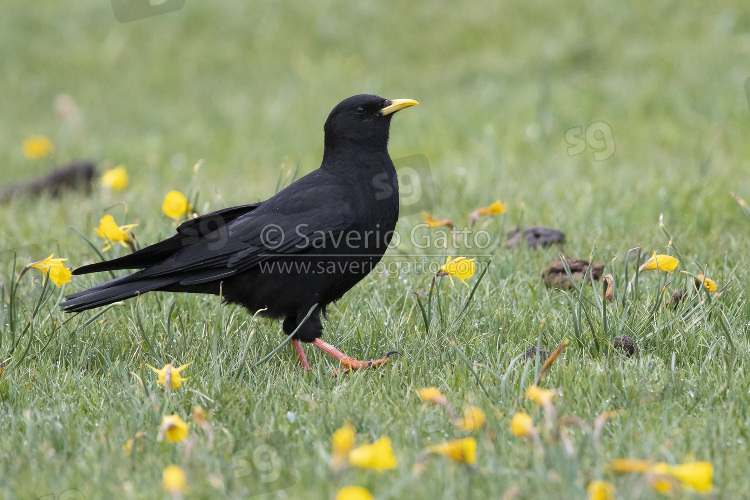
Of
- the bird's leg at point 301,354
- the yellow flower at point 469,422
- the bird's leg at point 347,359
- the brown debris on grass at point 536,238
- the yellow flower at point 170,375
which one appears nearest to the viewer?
the yellow flower at point 469,422

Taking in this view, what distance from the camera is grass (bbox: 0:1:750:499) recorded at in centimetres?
252

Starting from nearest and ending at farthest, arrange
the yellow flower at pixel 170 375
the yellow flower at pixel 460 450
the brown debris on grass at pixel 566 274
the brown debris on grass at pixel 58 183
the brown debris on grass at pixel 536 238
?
the yellow flower at pixel 460 450
the yellow flower at pixel 170 375
the brown debris on grass at pixel 566 274
the brown debris on grass at pixel 536 238
the brown debris on grass at pixel 58 183

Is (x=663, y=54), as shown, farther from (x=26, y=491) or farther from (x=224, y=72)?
(x=26, y=491)

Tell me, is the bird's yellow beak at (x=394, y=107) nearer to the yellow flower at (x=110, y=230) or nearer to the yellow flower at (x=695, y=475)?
the yellow flower at (x=110, y=230)

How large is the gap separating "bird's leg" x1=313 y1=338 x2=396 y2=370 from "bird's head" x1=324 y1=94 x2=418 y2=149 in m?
1.00

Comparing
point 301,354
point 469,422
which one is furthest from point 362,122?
point 469,422

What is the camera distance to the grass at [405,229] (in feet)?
8.25

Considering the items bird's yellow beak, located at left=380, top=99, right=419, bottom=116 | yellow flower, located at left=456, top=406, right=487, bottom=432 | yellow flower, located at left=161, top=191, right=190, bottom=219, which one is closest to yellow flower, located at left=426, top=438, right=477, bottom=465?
yellow flower, located at left=456, top=406, right=487, bottom=432

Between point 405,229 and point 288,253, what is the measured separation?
2.01 metres

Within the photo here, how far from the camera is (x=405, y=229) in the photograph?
5578mm

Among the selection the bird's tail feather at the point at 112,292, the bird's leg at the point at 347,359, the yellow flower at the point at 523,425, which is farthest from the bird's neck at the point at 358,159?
the yellow flower at the point at 523,425

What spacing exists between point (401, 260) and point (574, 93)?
5221mm

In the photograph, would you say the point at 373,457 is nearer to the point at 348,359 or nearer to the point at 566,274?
the point at 348,359

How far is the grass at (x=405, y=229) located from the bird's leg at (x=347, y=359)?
Result: 0.06m
